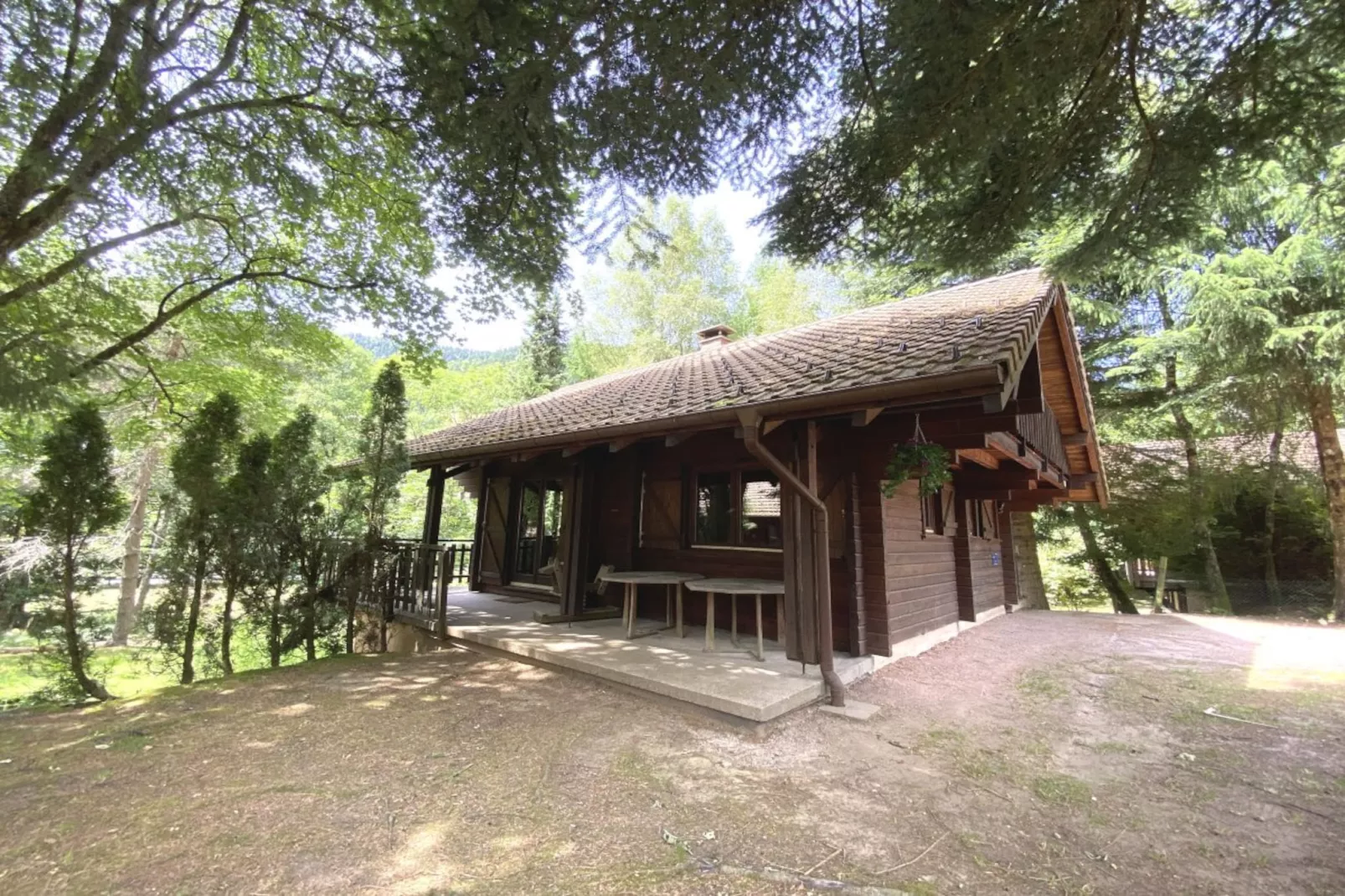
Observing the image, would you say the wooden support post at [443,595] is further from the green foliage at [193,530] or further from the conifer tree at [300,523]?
the green foliage at [193,530]

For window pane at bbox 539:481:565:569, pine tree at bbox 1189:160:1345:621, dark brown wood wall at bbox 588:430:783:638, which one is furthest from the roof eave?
pine tree at bbox 1189:160:1345:621

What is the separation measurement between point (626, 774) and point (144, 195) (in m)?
7.12

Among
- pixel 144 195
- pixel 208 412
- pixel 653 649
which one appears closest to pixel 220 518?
pixel 208 412

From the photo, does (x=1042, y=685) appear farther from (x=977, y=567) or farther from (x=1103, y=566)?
(x=1103, y=566)

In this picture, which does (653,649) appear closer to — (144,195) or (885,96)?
(885,96)

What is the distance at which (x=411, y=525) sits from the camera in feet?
66.2

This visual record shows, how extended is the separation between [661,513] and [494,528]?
12.0 ft

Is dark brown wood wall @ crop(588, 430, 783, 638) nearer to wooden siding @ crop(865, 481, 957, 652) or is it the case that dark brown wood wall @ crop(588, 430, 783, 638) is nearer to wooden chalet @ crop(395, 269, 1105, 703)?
wooden chalet @ crop(395, 269, 1105, 703)

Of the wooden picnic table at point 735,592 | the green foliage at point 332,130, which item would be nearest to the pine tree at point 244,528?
the green foliage at point 332,130

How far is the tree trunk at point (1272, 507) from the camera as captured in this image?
10.8 meters

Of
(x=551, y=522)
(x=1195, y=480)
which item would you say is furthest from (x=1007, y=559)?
(x=551, y=522)

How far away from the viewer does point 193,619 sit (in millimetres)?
4793

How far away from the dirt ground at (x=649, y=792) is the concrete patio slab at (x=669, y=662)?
0.50 ft

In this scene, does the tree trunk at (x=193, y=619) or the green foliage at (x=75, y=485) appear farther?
the tree trunk at (x=193, y=619)
